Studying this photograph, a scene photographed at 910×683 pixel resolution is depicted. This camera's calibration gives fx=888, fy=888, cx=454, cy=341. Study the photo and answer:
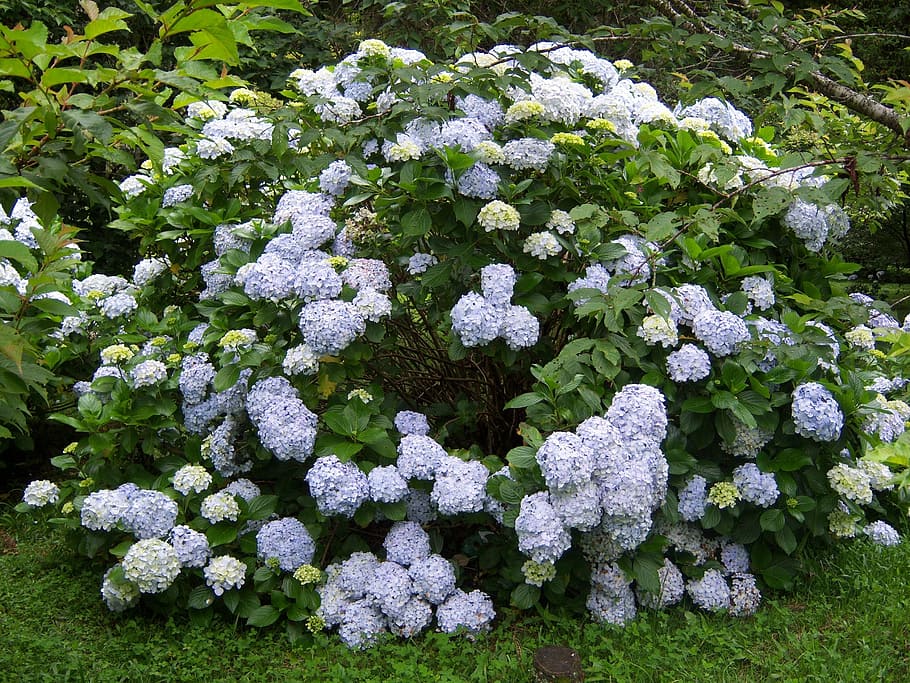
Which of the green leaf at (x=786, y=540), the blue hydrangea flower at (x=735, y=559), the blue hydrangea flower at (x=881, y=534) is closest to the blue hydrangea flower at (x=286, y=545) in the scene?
the blue hydrangea flower at (x=735, y=559)

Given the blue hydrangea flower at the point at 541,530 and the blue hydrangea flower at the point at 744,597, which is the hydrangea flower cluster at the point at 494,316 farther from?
the blue hydrangea flower at the point at 744,597

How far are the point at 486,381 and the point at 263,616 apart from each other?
49.8 inches

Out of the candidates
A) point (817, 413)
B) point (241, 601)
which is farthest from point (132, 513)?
point (817, 413)

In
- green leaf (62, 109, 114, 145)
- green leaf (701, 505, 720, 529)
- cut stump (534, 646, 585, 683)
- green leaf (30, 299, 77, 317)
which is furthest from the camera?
green leaf (701, 505, 720, 529)

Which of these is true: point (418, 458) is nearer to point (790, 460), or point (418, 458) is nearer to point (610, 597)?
point (610, 597)

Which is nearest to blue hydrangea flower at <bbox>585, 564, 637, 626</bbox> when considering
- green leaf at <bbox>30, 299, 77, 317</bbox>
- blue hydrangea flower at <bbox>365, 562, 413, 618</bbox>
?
blue hydrangea flower at <bbox>365, 562, 413, 618</bbox>

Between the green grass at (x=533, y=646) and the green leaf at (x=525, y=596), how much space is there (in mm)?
124

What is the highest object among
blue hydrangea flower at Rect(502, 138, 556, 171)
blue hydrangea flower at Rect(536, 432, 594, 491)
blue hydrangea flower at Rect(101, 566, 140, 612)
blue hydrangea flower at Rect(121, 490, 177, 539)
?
blue hydrangea flower at Rect(502, 138, 556, 171)

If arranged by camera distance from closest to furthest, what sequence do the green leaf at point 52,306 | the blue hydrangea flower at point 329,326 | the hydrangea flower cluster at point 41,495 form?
1. the green leaf at point 52,306
2. the blue hydrangea flower at point 329,326
3. the hydrangea flower cluster at point 41,495

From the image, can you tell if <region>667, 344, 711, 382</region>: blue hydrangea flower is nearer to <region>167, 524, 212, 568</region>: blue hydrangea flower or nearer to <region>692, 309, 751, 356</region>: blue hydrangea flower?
<region>692, 309, 751, 356</region>: blue hydrangea flower

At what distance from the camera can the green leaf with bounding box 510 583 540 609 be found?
10.1 feet

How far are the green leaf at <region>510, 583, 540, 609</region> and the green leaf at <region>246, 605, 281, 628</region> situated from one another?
0.85 metres

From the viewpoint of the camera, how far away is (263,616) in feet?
10.4

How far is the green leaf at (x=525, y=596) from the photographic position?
3072 millimetres
